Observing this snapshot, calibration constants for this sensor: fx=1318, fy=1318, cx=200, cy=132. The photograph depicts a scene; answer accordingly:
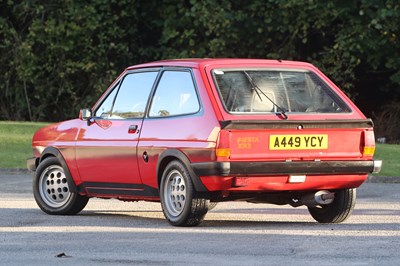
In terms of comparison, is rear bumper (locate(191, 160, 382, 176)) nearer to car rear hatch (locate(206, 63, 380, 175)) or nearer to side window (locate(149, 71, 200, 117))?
car rear hatch (locate(206, 63, 380, 175))

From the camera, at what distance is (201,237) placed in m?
11.4

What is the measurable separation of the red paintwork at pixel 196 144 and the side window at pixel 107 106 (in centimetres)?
10

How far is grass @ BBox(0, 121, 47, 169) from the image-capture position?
22.2 m

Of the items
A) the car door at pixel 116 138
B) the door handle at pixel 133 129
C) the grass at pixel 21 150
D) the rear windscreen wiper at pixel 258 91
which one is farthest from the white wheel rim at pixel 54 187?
the grass at pixel 21 150

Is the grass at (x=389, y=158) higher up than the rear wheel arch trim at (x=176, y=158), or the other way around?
the rear wheel arch trim at (x=176, y=158)

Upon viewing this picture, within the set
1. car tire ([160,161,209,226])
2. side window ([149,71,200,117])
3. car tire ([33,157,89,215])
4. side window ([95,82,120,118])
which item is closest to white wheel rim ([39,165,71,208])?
car tire ([33,157,89,215])

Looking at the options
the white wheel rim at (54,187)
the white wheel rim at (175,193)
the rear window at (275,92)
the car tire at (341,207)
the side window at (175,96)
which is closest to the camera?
the white wheel rim at (175,193)

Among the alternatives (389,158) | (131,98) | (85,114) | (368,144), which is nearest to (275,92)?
(368,144)

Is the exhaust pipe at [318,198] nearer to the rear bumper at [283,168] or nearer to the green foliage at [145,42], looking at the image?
the rear bumper at [283,168]

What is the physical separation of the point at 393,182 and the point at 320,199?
704 cm

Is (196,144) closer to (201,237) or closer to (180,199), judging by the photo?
(180,199)

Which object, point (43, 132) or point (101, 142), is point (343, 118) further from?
point (43, 132)

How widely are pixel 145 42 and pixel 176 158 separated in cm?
2279

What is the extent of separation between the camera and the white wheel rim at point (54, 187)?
46.0 ft
